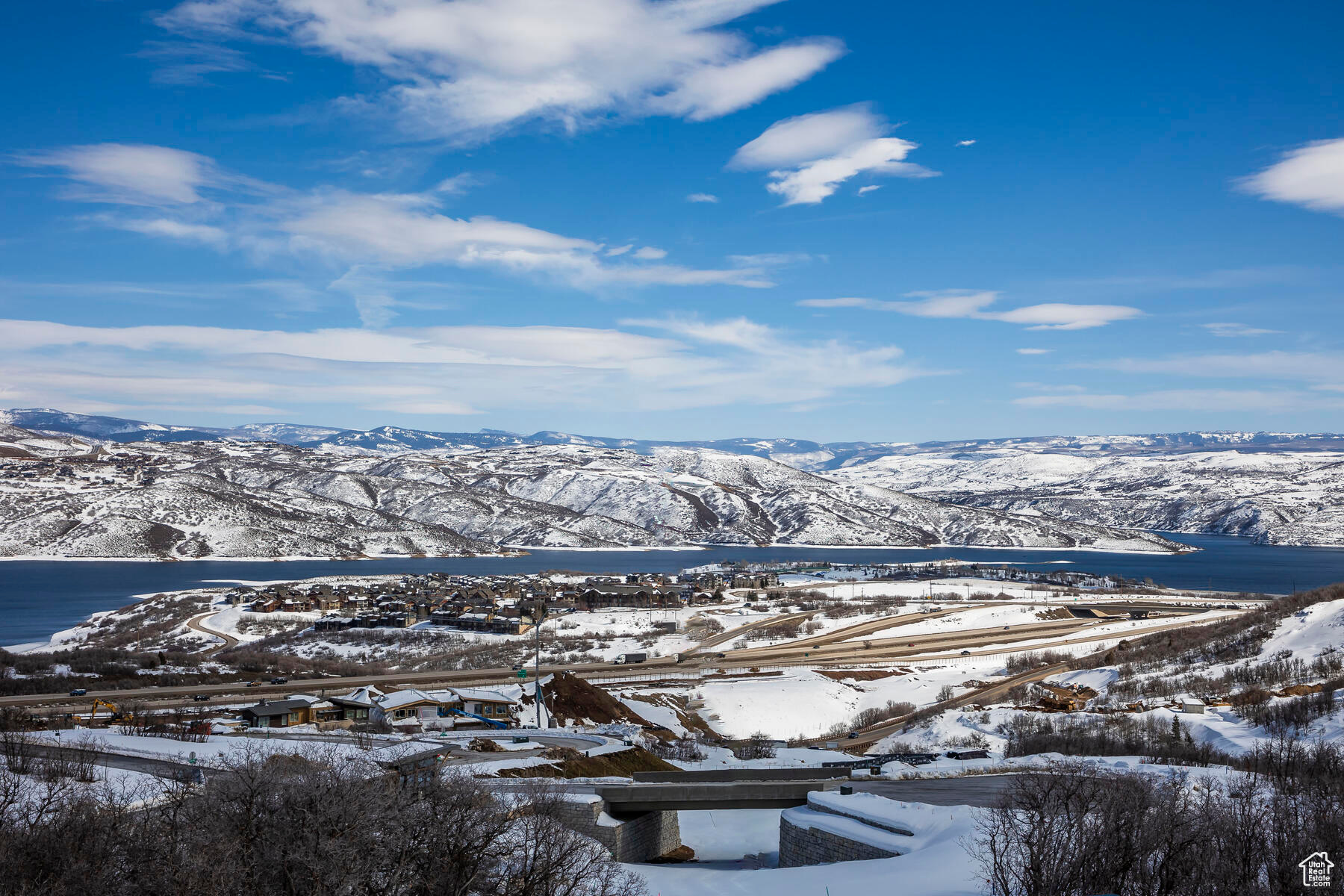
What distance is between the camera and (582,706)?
138 ft

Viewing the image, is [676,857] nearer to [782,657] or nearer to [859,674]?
[859,674]

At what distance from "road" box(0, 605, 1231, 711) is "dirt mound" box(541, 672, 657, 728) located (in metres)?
6.22

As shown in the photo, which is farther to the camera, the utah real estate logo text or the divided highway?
the divided highway

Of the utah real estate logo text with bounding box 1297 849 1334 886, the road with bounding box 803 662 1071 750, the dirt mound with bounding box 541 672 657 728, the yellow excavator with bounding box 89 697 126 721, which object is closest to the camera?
the utah real estate logo text with bounding box 1297 849 1334 886

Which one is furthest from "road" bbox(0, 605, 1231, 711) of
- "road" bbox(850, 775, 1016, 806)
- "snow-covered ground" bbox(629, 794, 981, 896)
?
"road" bbox(850, 775, 1016, 806)

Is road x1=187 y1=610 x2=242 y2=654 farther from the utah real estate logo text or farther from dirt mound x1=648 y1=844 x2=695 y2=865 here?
the utah real estate logo text

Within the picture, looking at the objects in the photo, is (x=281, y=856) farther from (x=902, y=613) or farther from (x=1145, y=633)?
(x=902, y=613)

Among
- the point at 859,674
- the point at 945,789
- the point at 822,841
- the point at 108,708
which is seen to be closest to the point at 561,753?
the point at 822,841

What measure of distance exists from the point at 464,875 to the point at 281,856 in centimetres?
260

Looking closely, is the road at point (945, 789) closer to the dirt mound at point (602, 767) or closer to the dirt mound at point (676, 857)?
the dirt mound at point (676, 857)

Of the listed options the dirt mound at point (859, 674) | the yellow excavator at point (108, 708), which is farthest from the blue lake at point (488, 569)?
the dirt mound at point (859, 674)

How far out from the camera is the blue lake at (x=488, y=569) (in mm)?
96562

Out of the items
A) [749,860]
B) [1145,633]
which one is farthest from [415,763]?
[1145,633]

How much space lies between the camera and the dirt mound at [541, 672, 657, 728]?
41.2 m
